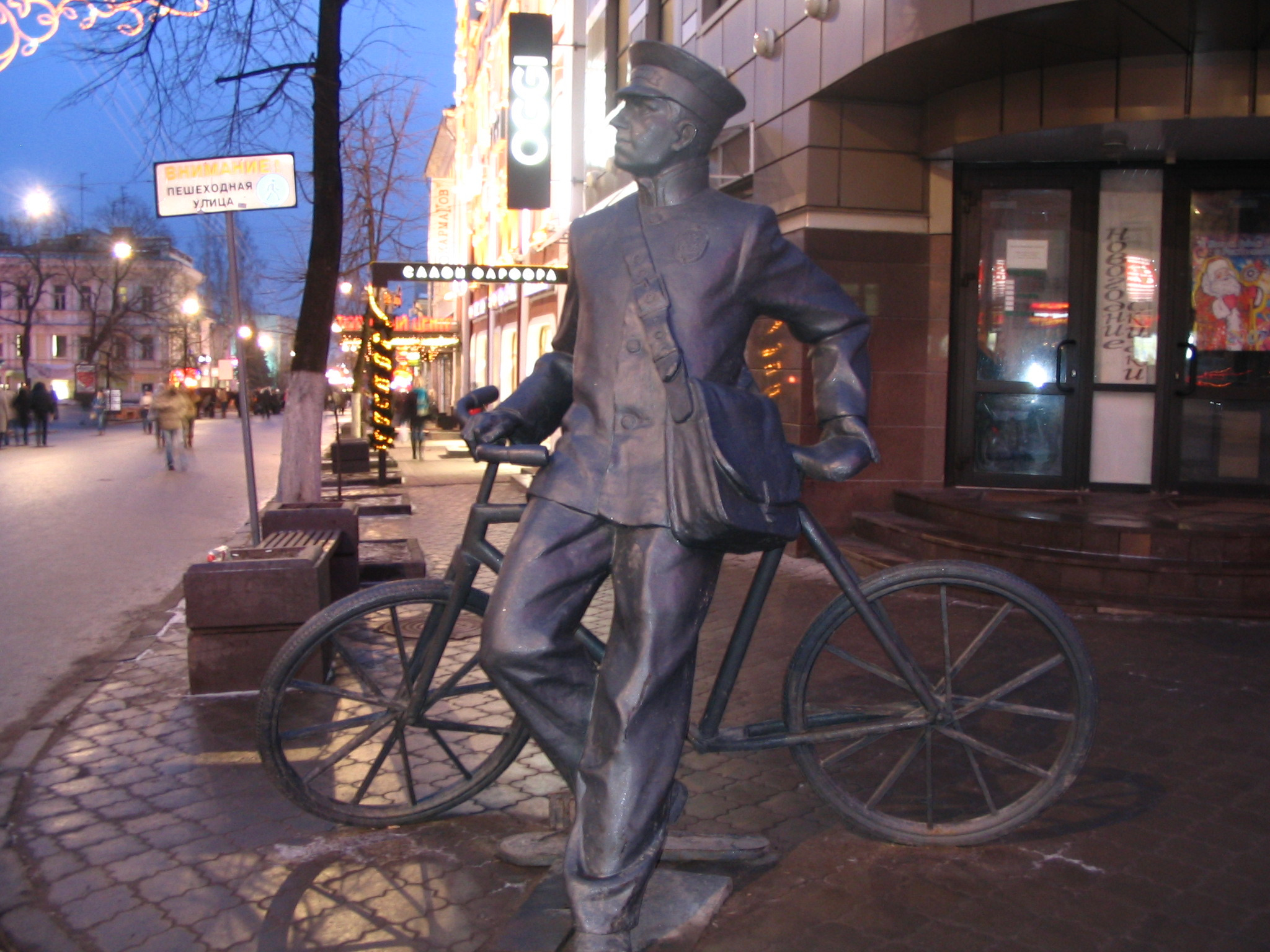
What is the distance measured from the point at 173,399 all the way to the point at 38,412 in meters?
11.1

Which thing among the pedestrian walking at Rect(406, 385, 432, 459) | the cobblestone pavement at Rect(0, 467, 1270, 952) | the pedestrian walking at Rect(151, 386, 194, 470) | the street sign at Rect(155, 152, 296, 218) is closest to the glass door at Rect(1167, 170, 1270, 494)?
the cobblestone pavement at Rect(0, 467, 1270, 952)

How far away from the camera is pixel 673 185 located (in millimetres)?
3072

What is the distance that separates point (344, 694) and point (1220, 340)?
9.09m

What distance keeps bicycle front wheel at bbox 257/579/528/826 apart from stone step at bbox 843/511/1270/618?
A: 477 cm

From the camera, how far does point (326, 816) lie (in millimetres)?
A: 3623

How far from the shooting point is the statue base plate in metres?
2.90

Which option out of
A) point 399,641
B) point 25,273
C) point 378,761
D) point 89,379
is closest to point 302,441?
Answer: point 399,641

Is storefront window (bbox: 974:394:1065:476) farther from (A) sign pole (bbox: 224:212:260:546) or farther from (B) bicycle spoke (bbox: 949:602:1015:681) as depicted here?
(B) bicycle spoke (bbox: 949:602:1015:681)

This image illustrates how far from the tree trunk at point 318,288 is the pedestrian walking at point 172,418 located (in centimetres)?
1288

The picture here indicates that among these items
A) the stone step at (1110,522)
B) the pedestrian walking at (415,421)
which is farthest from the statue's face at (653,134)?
the pedestrian walking at (415,421)

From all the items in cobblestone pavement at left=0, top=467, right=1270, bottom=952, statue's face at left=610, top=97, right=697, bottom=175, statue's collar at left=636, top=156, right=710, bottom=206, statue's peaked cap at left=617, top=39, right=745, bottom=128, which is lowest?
cobblestone pavement at left=0, top=467, right=1270, bottom=952

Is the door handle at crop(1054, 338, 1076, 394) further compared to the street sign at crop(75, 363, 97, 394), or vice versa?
the street sign at crop(75, 363, 97, 394)

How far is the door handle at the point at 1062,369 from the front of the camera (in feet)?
33.6

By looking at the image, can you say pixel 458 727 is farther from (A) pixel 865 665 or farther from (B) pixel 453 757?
(A) pixel 865 665
